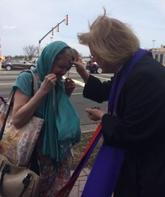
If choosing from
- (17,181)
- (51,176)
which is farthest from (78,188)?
(17,181)

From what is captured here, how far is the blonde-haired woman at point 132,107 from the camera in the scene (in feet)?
7.37

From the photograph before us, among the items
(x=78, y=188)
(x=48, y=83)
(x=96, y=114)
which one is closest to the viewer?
(x=96, y=114)

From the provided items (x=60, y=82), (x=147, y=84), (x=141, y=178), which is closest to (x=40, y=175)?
(x=60, y=82)

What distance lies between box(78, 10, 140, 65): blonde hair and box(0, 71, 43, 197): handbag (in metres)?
0.71

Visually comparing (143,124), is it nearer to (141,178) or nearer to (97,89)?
(141,178)

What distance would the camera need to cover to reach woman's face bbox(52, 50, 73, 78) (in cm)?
293

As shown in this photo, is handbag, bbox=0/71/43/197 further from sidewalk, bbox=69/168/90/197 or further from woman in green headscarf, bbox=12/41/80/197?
sidewalk, bbox=69/168/90/197

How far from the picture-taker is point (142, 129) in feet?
7.43

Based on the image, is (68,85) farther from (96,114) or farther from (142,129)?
(142,129)

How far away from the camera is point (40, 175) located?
10.2ft

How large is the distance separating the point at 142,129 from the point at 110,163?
0.35 metres

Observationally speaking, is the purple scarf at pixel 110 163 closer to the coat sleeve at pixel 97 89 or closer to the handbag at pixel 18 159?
the handbag at pixel 18 159

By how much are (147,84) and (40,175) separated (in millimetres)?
1252

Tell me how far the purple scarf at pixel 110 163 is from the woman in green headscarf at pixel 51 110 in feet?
1.54
